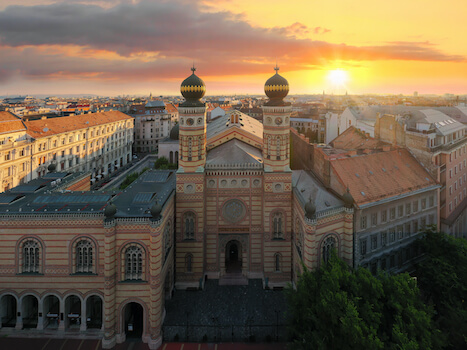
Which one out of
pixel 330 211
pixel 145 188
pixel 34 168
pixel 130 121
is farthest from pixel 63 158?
pixel 330 211

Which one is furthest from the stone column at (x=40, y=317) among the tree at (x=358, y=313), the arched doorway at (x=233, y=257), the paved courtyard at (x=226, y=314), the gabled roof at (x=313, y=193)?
the gabled roof at (x=313, y=193)

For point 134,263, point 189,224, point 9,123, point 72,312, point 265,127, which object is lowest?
point 72,312

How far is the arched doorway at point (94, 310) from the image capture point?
3469 centimetres

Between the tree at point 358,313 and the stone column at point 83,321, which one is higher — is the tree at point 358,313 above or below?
Result: above

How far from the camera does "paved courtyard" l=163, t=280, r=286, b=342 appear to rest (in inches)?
1325

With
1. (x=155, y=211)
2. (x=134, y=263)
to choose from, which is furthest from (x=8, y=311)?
(x=155, y=211)

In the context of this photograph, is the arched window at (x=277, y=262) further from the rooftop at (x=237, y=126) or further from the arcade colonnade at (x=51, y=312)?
the arcade colonnade at (x=51, y=312)

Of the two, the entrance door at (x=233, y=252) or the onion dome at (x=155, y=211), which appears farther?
the entrance door at (x=233, y=252)

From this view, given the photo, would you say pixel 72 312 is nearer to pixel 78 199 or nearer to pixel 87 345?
pixel 87 345

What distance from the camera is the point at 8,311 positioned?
34.9 meters

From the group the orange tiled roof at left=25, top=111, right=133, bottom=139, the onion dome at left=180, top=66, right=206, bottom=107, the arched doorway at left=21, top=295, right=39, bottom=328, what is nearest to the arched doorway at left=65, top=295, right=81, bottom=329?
the arched doorway at left=21, top=295, right=39, bottom=328

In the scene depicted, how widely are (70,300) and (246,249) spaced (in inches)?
790

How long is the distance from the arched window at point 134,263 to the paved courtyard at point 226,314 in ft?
20.2

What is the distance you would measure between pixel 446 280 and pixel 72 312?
3741 centimetres
